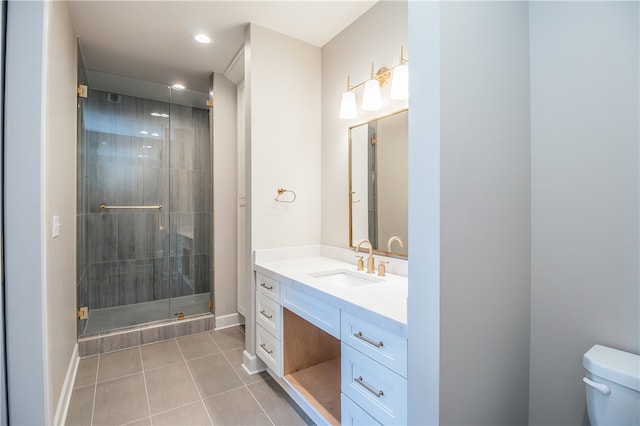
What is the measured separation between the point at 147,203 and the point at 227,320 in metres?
1.52

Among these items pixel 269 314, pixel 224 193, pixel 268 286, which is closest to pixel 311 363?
pixel 269 314

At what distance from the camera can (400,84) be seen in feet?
5.85

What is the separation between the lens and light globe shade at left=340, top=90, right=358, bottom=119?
213cm

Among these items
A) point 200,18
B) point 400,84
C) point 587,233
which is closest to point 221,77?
point 200,18

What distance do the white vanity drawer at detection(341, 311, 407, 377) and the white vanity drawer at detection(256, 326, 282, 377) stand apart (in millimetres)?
746

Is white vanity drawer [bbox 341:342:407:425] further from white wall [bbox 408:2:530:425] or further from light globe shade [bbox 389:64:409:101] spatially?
light globe shade [bbox 389:64:409:101]

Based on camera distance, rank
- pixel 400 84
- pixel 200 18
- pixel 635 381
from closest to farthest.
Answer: pixel 635 381 < pixel 400 84 < pixel 200 18

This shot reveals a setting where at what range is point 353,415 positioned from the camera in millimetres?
1335

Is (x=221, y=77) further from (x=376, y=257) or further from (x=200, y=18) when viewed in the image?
(x=376, y=257)

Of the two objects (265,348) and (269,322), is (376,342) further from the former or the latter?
(265,348)

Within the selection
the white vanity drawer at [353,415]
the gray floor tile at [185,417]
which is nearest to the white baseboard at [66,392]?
the gray floor tile at [185,417]

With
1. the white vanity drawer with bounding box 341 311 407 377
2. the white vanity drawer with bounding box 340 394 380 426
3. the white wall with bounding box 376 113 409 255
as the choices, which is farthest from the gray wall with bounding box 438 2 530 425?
the white wall with bounding box 376 113 409 255

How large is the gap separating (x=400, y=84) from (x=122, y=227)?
3.08 m

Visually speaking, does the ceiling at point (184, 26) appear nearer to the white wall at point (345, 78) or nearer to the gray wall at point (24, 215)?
the white wall at point (345, 78)
